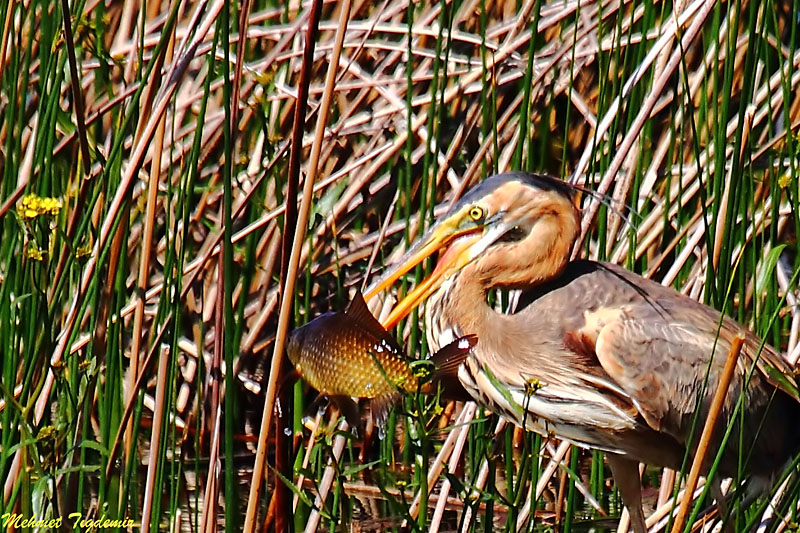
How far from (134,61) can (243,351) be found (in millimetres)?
802

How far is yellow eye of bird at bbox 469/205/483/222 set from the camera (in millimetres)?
2055

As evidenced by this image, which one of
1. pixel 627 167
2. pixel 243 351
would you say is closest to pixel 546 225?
pixel 627 167

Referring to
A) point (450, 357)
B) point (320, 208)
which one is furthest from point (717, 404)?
point (320, 208)

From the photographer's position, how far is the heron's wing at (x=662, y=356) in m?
2.05

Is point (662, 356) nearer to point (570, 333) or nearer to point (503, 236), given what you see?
point (570, 333)

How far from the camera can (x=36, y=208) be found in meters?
1.52

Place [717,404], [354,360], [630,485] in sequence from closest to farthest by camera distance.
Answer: [717,404], [354,360], [630,485]

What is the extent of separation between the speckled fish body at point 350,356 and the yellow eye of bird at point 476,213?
24.2 inches

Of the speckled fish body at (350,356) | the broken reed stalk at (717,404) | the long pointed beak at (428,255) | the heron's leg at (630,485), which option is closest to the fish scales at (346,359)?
the speckled fish body at (350,356)

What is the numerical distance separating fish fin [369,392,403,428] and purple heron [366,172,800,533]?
0.51 metres

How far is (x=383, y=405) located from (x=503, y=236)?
0.70 metres

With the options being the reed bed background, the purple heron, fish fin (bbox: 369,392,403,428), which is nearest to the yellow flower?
the reed bed background

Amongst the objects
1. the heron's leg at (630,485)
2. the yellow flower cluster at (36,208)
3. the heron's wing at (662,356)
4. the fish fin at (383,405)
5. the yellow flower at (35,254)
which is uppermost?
the yellow flower cluster at (36,208)

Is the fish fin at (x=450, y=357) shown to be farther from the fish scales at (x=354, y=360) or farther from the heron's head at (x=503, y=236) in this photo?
the heron's head at (x=503, y=236)
